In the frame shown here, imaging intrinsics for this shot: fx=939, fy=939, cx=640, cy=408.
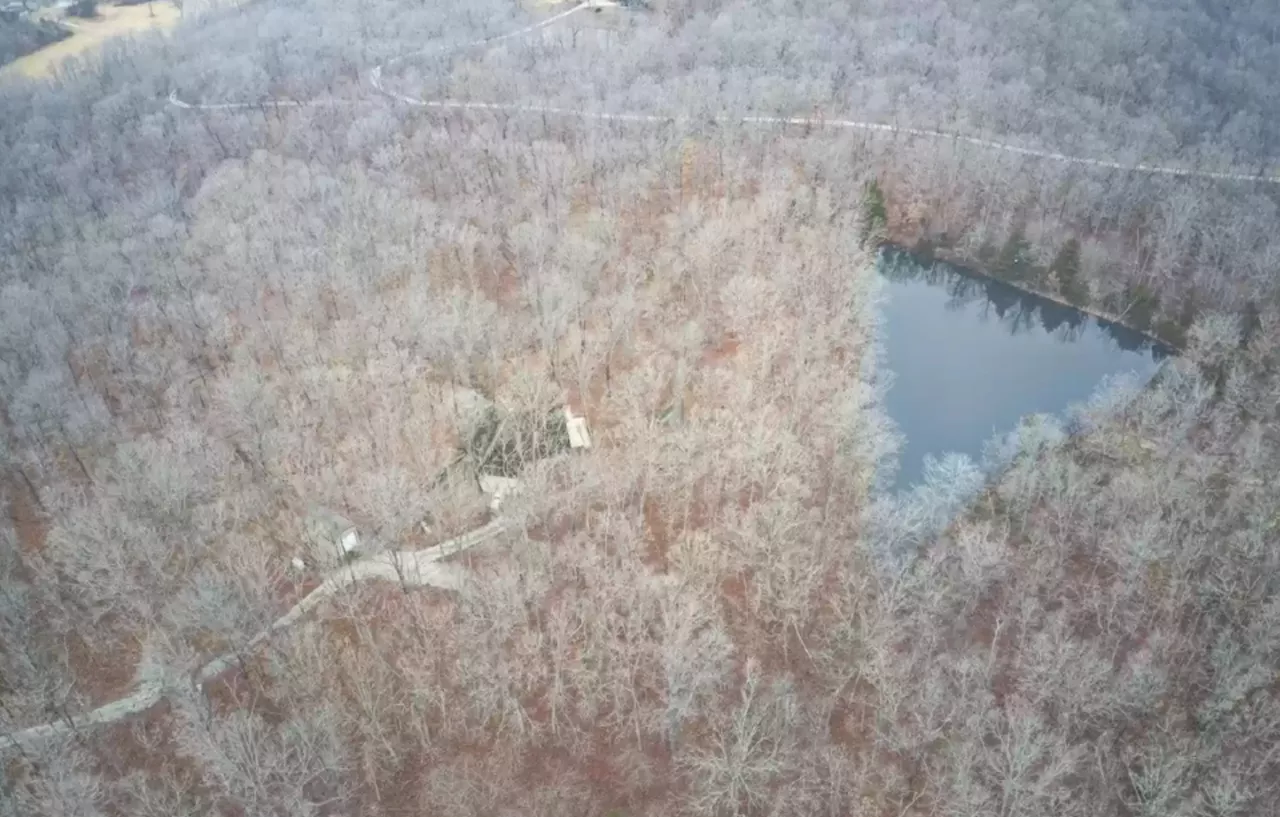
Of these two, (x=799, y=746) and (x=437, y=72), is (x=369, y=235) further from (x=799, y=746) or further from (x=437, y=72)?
(x=799, y=746)

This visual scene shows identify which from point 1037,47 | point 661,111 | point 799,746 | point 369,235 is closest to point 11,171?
point 369,235

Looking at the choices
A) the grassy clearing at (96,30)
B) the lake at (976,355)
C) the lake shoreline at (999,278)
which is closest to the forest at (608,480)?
the lake shoreline at (999,278)

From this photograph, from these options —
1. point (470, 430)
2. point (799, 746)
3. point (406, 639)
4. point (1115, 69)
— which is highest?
point (1115, 69)

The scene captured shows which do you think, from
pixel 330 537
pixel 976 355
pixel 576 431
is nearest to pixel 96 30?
pixel 576 431

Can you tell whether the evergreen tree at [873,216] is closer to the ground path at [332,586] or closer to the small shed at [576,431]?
the small shed at [576,431]

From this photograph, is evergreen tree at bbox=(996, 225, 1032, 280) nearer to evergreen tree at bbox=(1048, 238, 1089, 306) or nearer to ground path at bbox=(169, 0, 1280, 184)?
evergreen tree at bbox=(1048, 238, 1089, 306)

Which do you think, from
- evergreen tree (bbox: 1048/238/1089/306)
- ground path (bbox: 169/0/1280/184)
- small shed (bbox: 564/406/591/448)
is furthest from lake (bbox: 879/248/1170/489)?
small shed (bbox: 564/406/591/448)

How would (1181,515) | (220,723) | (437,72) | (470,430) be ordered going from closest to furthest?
(220,723) < (1181,515) < (470,430) < (437,72)
